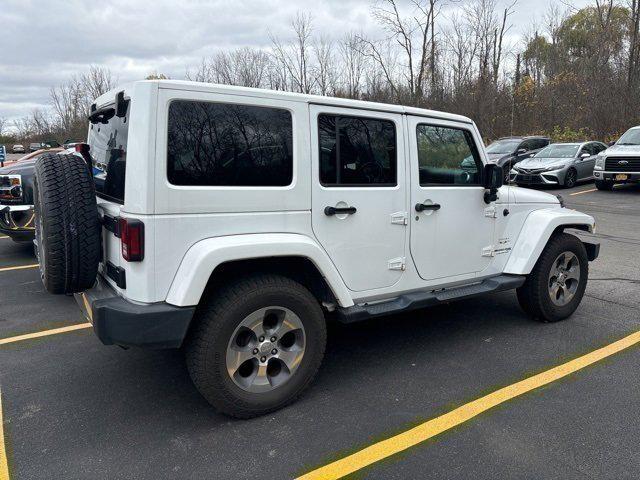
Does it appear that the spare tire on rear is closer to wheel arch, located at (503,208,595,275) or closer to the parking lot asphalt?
the parking lot asphalt

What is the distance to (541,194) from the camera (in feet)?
15.1

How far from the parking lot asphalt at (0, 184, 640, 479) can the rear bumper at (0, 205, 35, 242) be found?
2431mm

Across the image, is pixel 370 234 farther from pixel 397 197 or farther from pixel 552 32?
pixel 552 32

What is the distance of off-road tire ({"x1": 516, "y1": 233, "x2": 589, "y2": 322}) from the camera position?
4.36 metres

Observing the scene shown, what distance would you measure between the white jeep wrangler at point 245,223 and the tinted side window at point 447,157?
0.06ft

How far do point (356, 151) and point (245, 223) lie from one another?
0.98 meters

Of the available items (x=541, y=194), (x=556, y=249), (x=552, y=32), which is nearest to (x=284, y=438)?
(x=556, y=249)

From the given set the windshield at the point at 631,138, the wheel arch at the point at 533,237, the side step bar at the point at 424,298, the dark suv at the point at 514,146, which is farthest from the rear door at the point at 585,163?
the side step bar at the point at 424,298

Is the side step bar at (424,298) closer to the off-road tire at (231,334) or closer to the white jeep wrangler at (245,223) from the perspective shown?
the white jeep wrangler at (245,223)

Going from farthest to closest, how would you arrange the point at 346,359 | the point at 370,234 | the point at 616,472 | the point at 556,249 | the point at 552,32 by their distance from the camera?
the point at 552,32 < the point at 556,249 < the point at 346,359 < the point at 370,234 < the point at 616,472

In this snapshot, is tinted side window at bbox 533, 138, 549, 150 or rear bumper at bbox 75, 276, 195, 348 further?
tinted side window at bbox 533, 138, 549, 150

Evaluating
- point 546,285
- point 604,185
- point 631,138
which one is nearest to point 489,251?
point 546,285

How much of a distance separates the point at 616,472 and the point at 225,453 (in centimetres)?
205

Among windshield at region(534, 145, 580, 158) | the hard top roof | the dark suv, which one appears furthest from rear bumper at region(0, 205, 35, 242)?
windshield at region(534, 145, 580, 158)
